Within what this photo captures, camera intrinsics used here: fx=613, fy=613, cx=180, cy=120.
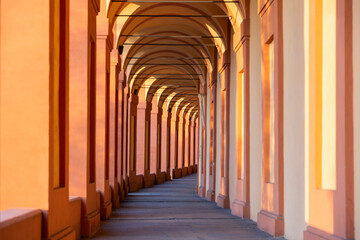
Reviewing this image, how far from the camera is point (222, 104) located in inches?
829

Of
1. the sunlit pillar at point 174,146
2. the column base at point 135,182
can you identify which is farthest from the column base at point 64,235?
the sunlit pillar at point 174,146

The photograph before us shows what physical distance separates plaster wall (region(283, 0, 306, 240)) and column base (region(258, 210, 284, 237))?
195 millimetres

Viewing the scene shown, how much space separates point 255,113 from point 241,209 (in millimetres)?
2600

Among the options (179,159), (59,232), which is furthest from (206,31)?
(179,159)

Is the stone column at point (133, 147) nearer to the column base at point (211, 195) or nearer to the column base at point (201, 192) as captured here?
the column base at point (201, 192)

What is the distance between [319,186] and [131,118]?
80.2 ft

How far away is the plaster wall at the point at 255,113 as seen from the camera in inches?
563

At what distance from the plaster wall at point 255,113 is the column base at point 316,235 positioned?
5.09 m

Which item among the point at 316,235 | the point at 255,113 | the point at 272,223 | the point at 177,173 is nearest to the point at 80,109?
the point at 272,223

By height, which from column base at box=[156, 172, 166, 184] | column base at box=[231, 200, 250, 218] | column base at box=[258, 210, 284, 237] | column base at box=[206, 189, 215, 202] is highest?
column base at box=[258, 210, 284, 237]

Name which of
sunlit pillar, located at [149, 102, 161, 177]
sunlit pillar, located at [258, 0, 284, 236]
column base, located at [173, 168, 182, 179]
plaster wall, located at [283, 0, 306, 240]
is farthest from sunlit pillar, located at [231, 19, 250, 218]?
column base, located at [173, 168, 182, 179]

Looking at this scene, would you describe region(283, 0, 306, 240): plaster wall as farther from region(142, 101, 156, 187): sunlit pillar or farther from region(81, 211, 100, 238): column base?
region(142, 101, 156, 187): sunlit pillar

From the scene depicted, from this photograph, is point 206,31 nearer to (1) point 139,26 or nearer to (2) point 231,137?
(1) point 139,26

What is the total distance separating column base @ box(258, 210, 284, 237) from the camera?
11031mm
